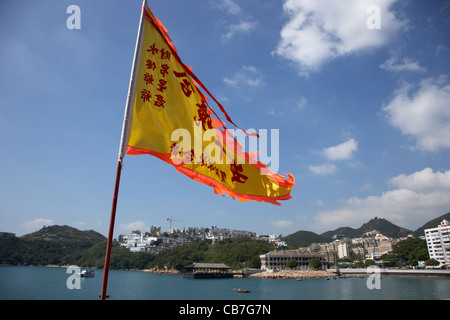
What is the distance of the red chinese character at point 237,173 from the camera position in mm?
4262

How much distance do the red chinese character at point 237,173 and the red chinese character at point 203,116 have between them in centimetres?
69

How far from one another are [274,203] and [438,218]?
217m

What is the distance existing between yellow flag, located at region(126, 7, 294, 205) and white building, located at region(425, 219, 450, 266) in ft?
264

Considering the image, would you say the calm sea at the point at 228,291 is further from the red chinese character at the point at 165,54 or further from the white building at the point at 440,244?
the red chinese character at the point at 165,54

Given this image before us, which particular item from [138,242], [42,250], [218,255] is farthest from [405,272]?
[42,250]

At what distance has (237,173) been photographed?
4320mm

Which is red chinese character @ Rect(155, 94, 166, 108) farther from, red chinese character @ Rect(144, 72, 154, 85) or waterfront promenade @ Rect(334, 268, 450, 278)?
waterfront promenade @ Rect(334, 268, 450, 278)

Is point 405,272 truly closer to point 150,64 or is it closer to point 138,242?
point 150,64

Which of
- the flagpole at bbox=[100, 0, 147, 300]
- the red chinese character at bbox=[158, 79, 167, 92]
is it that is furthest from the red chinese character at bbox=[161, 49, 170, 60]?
the flagpole at bbox=[100, 0, 147, 300]

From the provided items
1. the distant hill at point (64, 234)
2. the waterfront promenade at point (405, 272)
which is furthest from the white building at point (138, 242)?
the waterfront promenade at point (405, 272)

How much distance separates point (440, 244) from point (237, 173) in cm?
8353

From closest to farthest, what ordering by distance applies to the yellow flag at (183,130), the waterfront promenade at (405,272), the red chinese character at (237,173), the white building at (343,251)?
the yellow flag at (183,130)
the red chinese character at (237,173)
the waterfront promenade at (405,272)
the white building at (343,251)
